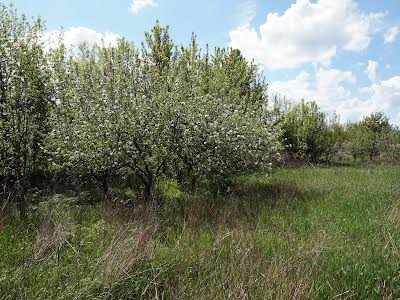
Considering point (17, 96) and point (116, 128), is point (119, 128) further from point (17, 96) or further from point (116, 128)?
point (17, 96)

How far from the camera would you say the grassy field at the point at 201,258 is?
15.1 ft

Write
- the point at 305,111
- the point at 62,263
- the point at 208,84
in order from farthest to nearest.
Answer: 1. the point at 305,111
2. the point at 208,84
3. the point at 62,263

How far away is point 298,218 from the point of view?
878cm

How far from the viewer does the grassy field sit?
4.59 m

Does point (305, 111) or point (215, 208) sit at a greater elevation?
point (305, 111)

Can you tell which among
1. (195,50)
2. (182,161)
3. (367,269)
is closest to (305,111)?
(195,50)

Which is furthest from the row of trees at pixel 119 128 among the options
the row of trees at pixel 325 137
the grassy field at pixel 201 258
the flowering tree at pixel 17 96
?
the row of trees at pixel 325 137

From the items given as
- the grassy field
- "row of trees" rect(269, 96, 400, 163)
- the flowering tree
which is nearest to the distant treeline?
the flowering tree

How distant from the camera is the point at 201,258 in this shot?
18.4 ft

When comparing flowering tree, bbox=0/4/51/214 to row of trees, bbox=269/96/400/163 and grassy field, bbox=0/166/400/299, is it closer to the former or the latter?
grassy field, bbox=0/166/400/299

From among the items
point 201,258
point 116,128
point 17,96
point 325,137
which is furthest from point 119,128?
point 325,137

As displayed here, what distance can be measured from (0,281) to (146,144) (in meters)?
6.09

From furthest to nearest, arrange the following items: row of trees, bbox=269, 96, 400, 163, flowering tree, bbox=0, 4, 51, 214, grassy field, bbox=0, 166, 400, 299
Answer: row of trees, bbox=269, 96, 400, 163, flowering tree, bbox=0, 4, 51, 214, grassy field, bbox=0, 166, 400, 299

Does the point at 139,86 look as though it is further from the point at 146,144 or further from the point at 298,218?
the point at 298,218
